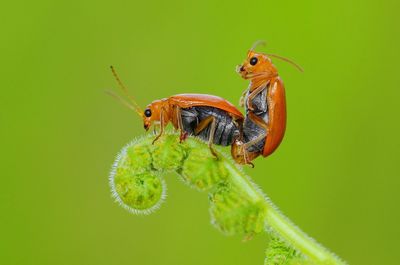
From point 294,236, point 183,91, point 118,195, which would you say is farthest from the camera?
point 183,91

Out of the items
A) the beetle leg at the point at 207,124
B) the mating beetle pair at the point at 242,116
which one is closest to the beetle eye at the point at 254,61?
the mating beetle pair at the point at 242,116

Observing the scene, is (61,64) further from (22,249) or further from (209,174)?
(209,174)

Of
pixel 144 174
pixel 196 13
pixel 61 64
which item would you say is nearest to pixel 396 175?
pixel 196 13

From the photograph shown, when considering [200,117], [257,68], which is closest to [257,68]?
[257,68]

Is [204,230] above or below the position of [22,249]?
below

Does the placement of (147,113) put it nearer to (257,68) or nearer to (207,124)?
(207,124)

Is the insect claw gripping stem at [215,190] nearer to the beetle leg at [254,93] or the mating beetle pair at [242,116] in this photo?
the mating beetle pair at [242,116]

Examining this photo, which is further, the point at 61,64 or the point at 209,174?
the point at 61,64

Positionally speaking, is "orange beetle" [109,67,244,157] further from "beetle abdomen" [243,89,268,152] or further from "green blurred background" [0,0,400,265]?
"green blurred background" [0,0,400,265]
